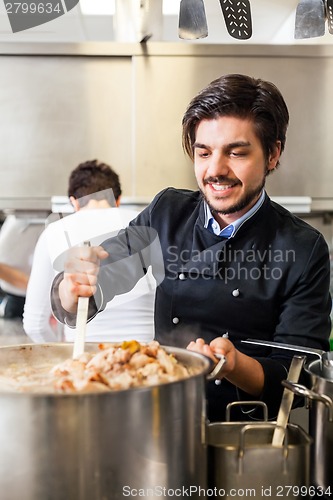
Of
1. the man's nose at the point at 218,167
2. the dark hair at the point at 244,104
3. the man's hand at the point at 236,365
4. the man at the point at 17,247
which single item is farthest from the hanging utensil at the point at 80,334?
the man at the point at 17,247

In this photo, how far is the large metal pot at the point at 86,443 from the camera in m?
0.97

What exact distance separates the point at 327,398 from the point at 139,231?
1.11 meters

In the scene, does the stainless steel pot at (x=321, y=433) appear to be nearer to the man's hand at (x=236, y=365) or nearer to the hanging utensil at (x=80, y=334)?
the man's hand at (x=236, y=365)

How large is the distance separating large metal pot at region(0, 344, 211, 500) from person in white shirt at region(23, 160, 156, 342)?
1561 millimetres

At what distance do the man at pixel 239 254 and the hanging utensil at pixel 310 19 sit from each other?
1.45 ft

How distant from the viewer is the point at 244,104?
6.19ft

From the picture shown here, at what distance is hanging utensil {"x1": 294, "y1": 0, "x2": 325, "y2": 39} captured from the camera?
2.25 meters

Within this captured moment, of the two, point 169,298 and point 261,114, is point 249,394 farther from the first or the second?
point 261,114

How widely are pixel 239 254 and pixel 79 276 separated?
1.92 feet

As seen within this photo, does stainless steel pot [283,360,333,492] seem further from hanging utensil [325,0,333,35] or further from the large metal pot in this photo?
hanging utensil [325,0,333,35]

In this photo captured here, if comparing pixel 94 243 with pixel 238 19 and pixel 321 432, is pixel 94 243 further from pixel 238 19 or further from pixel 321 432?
pixel 321 432

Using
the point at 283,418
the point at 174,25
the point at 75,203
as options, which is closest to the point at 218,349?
the point at 283,418

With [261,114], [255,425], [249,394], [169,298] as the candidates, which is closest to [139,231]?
[169,298]

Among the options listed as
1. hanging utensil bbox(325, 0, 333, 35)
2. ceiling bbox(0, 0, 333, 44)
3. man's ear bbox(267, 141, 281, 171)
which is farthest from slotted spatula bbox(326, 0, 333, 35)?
ceiling bbox(0, 0, 333, 44)
